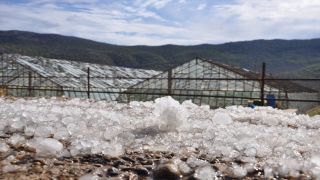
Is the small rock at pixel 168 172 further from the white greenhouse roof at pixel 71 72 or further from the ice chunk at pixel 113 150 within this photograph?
the white greenhouse roof at pixel 71 72

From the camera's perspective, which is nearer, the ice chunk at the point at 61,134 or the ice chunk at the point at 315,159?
the ice chunk at the point at 315,159

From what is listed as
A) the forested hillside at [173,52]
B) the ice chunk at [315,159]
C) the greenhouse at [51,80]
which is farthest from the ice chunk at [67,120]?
the forested hillside at [173,52]

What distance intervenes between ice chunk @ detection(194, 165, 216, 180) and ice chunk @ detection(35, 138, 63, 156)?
546mm

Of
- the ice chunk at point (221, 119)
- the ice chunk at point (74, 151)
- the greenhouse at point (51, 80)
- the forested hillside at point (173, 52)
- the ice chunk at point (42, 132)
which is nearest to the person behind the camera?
the ice chunk at point (74, 151)

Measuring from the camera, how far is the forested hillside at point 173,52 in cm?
5256

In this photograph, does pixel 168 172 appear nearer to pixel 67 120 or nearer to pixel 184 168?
pixel 184 168

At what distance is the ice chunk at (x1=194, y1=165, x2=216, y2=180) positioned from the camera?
88cm

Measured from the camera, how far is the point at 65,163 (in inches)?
39.4

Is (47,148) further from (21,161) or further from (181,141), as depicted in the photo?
(181,141)

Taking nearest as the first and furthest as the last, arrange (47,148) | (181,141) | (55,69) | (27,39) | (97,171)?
(97,171) → (47,148) → (181,141) → (55,69) → (27,39)

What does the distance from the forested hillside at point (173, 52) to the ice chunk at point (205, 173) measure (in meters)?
49.6

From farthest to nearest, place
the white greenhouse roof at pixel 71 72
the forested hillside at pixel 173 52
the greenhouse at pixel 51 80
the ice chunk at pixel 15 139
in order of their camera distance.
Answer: the forested hillside at pixel 173 52
the white greenhouse roof at pixel 71 72
the greenhouse at pixel 51 80
the ice chunk at pixel 15 139

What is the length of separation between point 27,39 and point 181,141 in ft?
230

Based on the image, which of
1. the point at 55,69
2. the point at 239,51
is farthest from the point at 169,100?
the point at 239,51
